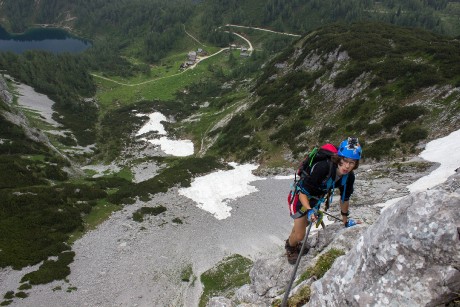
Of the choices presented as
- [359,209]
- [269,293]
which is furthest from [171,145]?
[269,293]

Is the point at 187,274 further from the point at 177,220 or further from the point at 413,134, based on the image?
the point at 413,134

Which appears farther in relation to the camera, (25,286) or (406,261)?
(25,286)

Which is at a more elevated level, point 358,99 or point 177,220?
point 358,99

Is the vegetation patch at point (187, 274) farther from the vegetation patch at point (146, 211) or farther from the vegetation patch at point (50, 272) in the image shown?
the vegetation patch at point (50, 272)

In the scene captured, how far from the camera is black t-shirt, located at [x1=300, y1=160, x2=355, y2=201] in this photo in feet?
28.7

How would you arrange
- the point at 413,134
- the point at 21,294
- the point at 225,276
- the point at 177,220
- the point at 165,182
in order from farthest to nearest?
the point at 165,182
the point at 413,134
the point at 177,220
the point at 225,276
the point at 21,294

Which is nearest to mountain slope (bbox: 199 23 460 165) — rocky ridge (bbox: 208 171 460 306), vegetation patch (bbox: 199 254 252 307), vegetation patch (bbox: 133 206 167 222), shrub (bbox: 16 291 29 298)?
vegetation patch (bbox: 133 206 167 222)

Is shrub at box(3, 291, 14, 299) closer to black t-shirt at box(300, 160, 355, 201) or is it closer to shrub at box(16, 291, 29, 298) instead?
shrub at box(16, 291, 29, 298)

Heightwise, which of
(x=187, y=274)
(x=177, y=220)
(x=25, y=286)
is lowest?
(x=177, y=220)

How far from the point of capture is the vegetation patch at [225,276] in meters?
24.7

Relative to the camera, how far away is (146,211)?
118ft

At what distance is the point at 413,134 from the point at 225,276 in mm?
27869

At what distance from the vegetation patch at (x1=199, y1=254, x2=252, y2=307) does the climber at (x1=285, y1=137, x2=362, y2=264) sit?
14.9 metres

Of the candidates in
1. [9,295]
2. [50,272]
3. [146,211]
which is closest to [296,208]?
[50,272]
